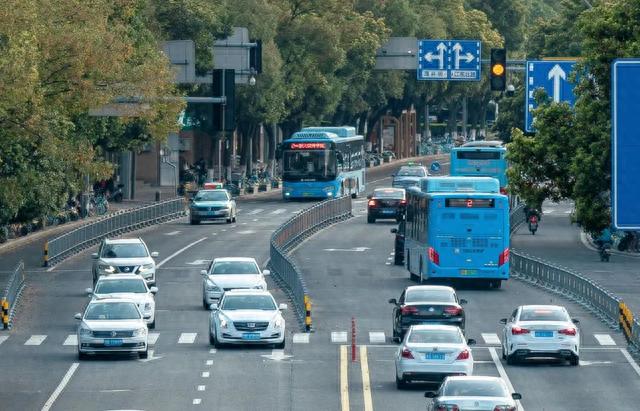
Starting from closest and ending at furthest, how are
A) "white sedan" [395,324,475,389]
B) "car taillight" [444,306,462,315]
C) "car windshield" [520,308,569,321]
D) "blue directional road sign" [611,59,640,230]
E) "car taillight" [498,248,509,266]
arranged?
1. "blue directional road sign" [611,59,640,230]
2. "white sedan" [395,324,475,389]
3. "car windshield" [520,308,569,321]
4. "car taillight" [444,306,462,315]
5. "car taillight" [498,248,509,266]

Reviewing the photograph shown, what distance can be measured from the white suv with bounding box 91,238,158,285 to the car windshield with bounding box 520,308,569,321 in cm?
1760

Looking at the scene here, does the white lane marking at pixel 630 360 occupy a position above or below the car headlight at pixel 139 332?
below

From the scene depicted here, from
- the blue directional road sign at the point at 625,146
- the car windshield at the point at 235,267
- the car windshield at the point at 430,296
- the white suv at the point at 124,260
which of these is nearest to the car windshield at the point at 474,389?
the blue directional road sign at the point at 625,146

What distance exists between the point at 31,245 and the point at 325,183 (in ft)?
90.7

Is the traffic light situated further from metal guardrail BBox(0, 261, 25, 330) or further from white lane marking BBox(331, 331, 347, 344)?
metal guardrail BBox(0, 261, 25, 330)

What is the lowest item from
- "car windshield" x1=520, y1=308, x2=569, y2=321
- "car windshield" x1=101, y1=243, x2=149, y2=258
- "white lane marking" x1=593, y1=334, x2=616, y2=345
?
"white lane marking" x1=593, y1=334, x2=616, y2=345

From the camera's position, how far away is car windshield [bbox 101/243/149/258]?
53.9 meters

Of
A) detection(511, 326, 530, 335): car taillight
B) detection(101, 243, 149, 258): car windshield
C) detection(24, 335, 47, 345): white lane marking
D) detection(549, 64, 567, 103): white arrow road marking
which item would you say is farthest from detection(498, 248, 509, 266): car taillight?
detection(24, 335, 47, 345): white lane marking

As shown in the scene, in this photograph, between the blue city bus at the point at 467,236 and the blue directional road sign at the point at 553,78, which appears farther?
the blue city bus at the point at 467,236

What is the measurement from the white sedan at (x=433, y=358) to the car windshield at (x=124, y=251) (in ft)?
70.5

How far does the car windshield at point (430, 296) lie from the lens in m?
41.5

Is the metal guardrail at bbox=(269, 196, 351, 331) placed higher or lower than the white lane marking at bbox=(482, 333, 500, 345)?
higher

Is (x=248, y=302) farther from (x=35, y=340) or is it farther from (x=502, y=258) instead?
(x=502, y=258)

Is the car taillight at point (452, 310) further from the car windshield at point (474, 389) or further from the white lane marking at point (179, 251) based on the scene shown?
the white lane marking at point (179, 251)
